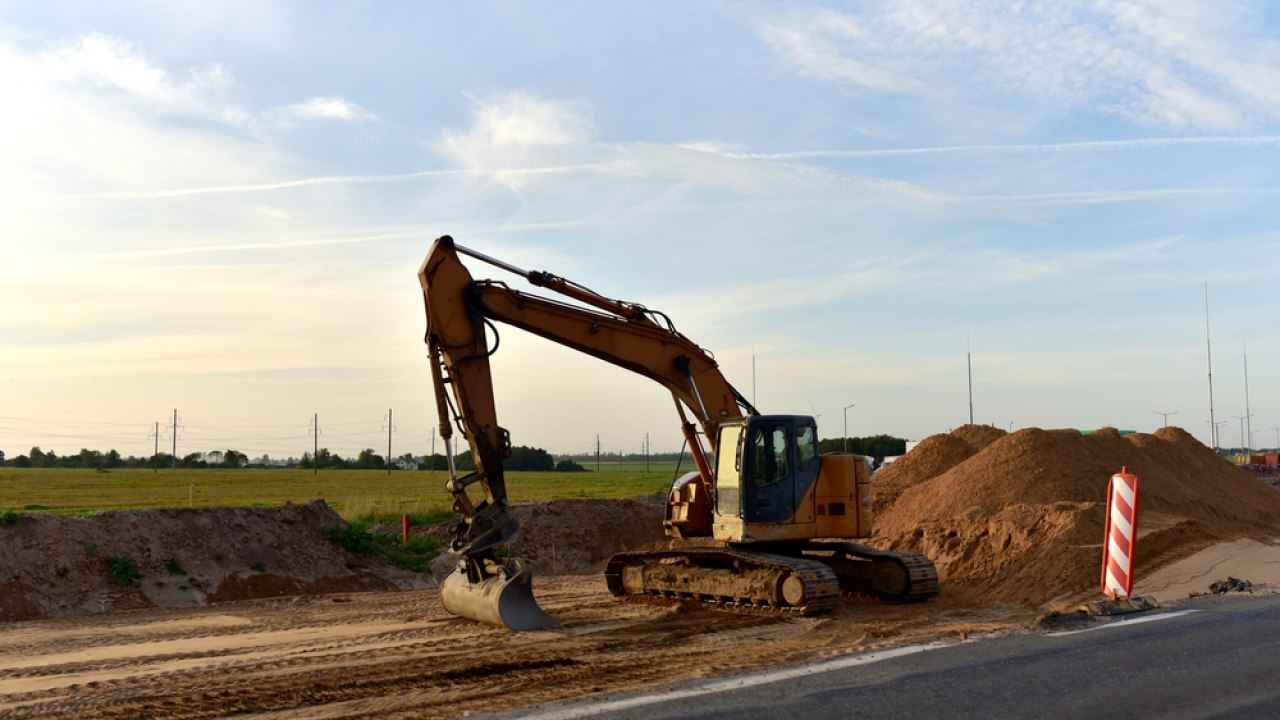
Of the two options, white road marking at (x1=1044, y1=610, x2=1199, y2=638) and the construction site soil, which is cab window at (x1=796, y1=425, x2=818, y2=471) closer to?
the construction site soil

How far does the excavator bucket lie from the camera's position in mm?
13141

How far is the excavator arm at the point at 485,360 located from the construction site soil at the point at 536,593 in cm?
54

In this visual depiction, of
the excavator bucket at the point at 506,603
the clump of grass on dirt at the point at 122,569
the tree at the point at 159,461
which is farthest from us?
the tree at the point at 159,461

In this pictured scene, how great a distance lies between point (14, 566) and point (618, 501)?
45.8 feet

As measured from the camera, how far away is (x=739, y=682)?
863cm

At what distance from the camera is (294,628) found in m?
14.2

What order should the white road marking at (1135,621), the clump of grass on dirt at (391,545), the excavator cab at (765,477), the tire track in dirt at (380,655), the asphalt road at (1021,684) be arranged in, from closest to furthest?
the asphalt road at (1021,684) < the tire track in dirt at (380,655) < the white road marking at (1135,621) < the excavator cab at (765,477) < the clump of grass on dirt at (391,545)

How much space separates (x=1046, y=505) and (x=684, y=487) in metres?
6.55

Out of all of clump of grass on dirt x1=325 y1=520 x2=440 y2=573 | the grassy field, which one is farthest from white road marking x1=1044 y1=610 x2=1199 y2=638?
the grassy field

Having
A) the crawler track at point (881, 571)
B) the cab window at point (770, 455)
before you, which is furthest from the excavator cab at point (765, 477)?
the crawler track at point (881, 571)

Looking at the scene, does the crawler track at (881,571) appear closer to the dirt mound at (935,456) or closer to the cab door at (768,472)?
the cab door at (768,472)

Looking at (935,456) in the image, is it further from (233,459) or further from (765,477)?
Result: (233,459)

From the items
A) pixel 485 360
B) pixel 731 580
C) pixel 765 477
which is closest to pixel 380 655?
pixel 485 360

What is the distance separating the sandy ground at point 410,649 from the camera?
8.91m
